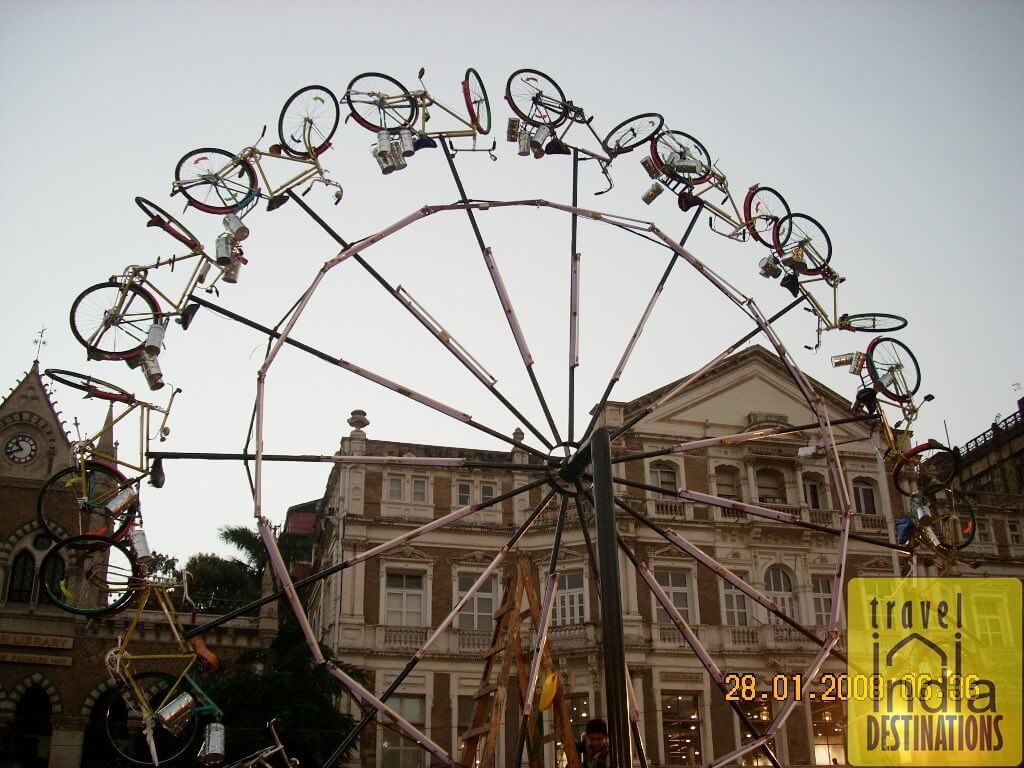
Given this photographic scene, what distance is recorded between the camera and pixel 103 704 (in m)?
32.6

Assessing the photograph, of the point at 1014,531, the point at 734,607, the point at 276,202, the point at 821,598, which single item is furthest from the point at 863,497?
the point at 276,202

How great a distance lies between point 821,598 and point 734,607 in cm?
329

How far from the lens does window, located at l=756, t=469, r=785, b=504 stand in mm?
38188

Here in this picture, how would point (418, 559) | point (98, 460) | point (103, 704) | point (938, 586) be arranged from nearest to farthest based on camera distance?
point (98, 460) → point (938, 586) → point (103, 704) → point (418, 559)

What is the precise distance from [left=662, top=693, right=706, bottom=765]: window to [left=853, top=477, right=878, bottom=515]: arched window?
9808mm

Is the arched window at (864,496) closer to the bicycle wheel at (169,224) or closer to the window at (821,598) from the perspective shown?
the window at (821,598)

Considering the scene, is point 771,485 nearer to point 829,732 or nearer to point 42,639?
point 829,732

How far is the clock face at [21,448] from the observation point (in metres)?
34.8

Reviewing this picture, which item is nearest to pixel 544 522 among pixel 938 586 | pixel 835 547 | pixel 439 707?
pixel 439 707

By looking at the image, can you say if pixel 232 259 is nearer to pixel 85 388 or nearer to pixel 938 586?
pixel 85 388

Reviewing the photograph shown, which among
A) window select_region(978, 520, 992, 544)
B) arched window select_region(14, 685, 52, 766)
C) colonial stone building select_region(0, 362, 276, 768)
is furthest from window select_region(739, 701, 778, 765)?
arched window select_region(14, 685, 52, 766)

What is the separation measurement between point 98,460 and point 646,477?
74.1 feet

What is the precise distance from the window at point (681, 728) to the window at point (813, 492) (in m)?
8.79

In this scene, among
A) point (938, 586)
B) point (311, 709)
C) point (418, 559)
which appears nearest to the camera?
point (938, 586)
